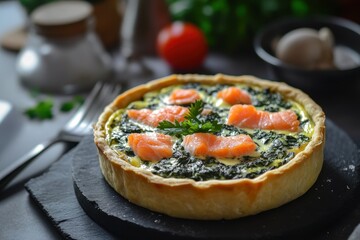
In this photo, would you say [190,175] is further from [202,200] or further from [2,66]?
[2,66]

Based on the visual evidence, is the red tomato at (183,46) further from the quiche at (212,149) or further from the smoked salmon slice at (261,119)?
the smoked salmon slice at (261,119)

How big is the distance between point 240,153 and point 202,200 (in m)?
0.41

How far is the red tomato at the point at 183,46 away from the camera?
5305 mm

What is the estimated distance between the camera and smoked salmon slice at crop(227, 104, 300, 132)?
3465 mm

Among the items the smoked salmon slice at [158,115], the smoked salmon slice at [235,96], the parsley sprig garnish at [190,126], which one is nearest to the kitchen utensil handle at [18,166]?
the smoked salmon slice at [158,115]

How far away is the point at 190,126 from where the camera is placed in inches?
132

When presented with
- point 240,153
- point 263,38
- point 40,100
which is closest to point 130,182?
point 240,153

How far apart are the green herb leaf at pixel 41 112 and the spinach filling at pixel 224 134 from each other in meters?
1.08

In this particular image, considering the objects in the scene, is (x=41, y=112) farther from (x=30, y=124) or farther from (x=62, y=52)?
(x=62, y=52)

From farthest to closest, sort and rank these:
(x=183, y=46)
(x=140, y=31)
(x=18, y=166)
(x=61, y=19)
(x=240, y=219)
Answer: (x=140, y=31) < (x=183, y=46) < (x=61, y=19) < (x=18, y=166) < (x=240, y=219)

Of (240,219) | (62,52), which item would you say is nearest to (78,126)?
(62,52)

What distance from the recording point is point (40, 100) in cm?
499

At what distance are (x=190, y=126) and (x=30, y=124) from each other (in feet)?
5.78

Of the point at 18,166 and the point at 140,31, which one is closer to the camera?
the point at 18,166
